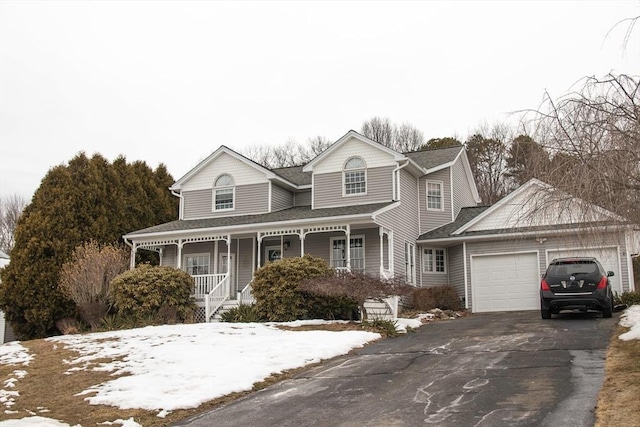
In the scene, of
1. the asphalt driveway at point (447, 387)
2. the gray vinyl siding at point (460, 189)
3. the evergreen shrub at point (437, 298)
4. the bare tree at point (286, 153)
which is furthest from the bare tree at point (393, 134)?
the asphalt driveway at point (447, 387)

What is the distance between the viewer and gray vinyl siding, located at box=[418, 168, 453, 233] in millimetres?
25438

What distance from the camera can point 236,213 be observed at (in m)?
25.3

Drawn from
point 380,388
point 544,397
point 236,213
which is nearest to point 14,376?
point 380,388

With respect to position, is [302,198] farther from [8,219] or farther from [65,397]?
[8,219]

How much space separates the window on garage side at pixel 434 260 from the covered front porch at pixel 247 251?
3.04m

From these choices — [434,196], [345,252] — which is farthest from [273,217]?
[434,196]

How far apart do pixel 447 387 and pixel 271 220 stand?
1371cm

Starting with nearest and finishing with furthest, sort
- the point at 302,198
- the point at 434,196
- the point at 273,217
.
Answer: the point at 273,217
the point at 434,196
the point at 302,198

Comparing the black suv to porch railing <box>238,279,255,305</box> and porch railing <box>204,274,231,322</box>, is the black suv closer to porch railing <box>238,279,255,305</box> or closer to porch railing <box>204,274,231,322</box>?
porch railing <box>238,279,255,305</box>

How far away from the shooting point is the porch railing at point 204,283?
2231 cm

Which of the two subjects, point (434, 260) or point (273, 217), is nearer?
point (273, 217)

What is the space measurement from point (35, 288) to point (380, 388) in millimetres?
18024

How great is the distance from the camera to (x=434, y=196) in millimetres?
25938

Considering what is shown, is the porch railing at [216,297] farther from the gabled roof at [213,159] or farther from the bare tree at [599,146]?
the bare tree at [599,146]
